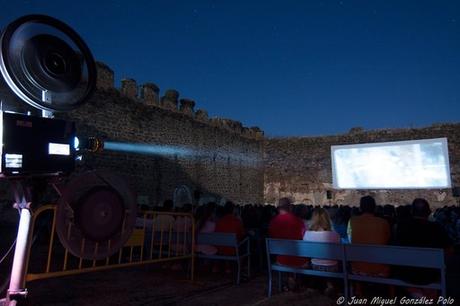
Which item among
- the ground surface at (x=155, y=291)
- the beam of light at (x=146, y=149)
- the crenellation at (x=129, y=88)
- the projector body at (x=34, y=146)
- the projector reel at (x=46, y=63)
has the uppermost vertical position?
the crenellation at (x=129, y=88)

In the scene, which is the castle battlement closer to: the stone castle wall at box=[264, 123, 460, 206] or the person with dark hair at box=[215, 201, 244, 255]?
the stone castle wall at box=[264, 123, 460, 206]

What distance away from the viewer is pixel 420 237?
334cm

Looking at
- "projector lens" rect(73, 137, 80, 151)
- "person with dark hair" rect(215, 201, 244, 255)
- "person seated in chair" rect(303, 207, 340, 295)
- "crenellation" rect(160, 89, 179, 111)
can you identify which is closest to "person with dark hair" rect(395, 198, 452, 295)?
Result: "person seated in chair" rect(303, 207, 340, 295)

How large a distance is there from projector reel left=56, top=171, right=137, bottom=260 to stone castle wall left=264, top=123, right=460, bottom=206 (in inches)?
554

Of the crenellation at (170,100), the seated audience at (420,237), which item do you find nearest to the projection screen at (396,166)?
the crenellation at (170,100)

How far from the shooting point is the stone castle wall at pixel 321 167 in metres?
14.3

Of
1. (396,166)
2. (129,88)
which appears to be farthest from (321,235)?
(396,166)

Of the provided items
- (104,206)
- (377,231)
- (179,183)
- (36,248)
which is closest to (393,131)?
(179,183)

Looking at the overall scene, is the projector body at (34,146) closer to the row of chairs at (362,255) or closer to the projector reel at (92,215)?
the projector reel at (92,215)

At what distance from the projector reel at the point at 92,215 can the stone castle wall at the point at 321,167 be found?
14.1 meters

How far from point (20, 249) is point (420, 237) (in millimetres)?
3325

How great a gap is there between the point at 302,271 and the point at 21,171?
287cm

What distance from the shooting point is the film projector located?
2182 mm

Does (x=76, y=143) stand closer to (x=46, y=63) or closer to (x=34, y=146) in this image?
(x=34, y=146)
